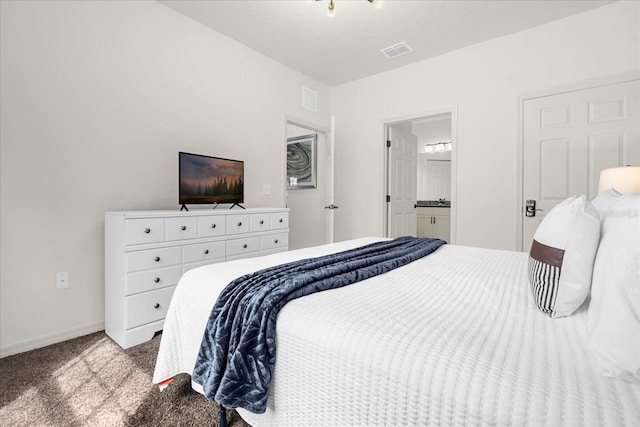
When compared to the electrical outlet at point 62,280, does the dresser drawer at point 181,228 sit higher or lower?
higher

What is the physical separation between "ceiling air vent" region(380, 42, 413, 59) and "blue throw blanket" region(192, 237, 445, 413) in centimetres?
312

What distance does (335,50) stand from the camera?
3.62m

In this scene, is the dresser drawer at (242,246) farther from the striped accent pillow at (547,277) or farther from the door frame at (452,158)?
the striped accent pillow at (547,277)

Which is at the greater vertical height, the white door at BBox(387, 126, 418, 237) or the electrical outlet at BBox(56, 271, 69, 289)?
the white door at BBox(387, 126, 418, 237)

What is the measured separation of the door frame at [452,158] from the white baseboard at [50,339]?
3293mm

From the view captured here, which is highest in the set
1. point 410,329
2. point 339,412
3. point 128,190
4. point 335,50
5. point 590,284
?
point 335,50

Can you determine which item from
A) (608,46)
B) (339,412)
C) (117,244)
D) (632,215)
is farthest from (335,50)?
(339,412)

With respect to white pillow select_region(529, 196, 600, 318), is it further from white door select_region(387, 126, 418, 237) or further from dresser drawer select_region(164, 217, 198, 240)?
white door select_region(387, 126, 418, 237)

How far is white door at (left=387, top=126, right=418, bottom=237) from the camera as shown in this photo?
4.34 m

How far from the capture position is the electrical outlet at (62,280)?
226 cm

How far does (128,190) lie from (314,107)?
2.74m

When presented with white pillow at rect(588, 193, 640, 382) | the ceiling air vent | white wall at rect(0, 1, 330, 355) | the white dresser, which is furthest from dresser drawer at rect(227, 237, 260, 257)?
the ceiling air vent

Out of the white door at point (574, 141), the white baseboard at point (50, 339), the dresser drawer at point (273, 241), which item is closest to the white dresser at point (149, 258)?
the white baseboard at point (50, 339)

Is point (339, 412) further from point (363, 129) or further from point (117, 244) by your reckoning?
point (363, 129)
